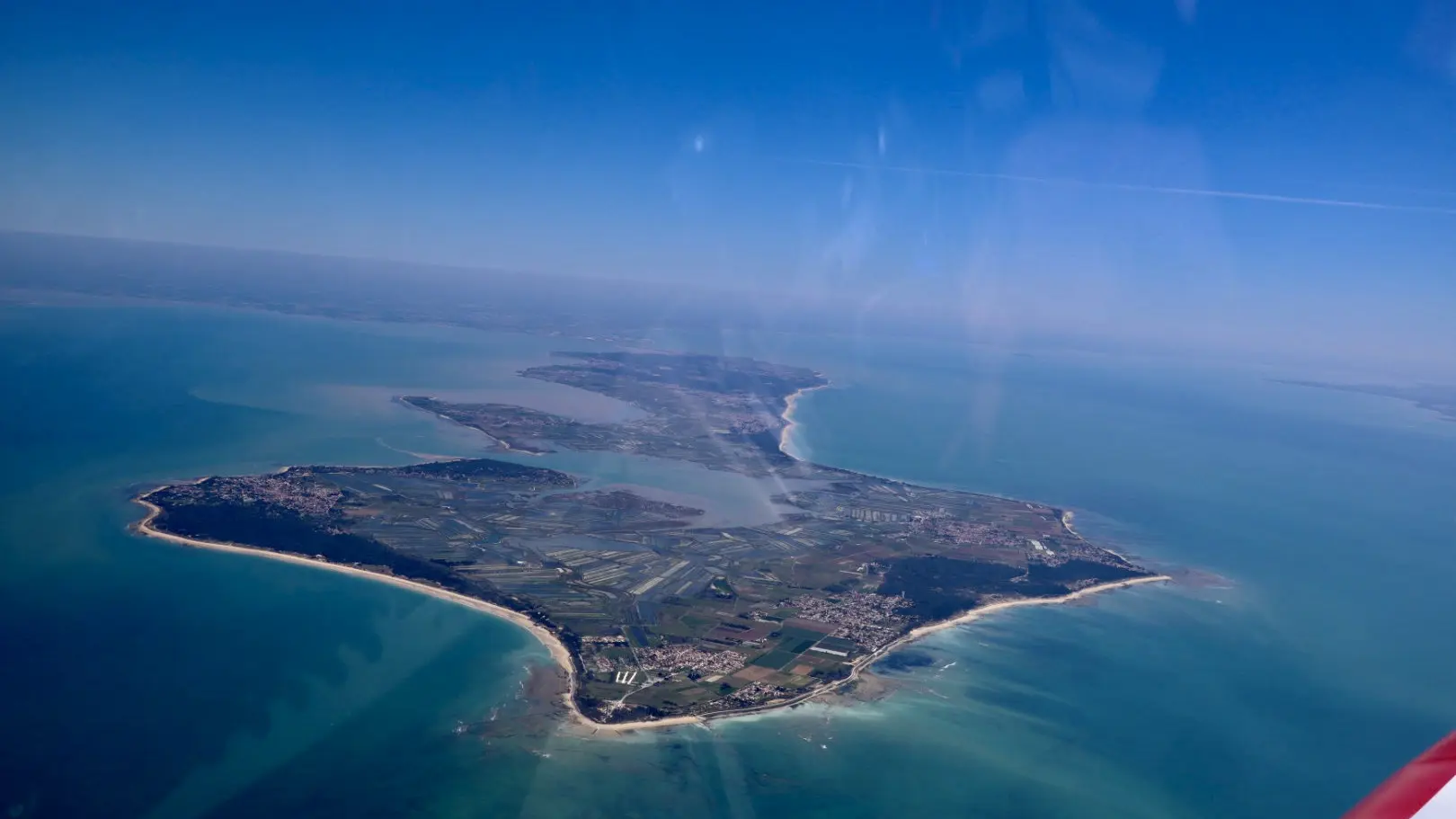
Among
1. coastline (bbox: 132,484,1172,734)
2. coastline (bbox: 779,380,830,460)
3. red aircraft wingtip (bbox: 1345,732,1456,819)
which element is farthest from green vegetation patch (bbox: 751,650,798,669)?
coastline (bbox: 779,380,830,460)

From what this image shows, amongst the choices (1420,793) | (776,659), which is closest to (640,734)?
(776,659)

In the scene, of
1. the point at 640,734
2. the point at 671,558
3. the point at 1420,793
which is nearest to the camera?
the point at 1420,793

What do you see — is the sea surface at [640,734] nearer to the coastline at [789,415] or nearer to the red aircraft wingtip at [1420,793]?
the coastline at [789,415]

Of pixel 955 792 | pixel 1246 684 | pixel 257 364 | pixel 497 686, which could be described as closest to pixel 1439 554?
pixel 1246 684

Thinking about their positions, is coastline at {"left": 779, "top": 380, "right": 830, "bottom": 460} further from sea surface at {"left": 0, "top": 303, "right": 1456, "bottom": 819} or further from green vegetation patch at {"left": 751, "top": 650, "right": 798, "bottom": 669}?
green vegetation patch at {"left": 751, "top": 650, "right": 798, "bottom": 669}

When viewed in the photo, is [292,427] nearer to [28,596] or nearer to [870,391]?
[28,596]

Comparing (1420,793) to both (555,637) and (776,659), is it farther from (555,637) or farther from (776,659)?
(555,637)
